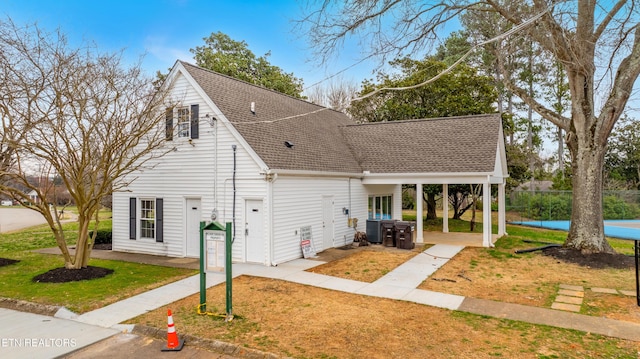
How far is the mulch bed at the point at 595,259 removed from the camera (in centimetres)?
1102

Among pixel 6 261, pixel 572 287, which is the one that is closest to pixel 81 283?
pixel 6 261

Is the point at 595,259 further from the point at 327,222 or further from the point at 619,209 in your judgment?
the point at 619,209

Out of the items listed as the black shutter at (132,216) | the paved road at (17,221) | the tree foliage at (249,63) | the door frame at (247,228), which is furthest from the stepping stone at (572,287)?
the paved road at (17,221)

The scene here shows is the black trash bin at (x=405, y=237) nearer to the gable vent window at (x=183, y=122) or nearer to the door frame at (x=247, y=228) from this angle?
the door frame at (x=247, y=228)

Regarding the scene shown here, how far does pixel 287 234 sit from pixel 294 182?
1.68m

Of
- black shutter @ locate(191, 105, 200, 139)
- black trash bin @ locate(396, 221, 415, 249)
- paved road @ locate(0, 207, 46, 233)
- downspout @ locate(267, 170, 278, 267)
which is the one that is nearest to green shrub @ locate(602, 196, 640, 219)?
black trash bin @ locate(396, 221, 415, 249)

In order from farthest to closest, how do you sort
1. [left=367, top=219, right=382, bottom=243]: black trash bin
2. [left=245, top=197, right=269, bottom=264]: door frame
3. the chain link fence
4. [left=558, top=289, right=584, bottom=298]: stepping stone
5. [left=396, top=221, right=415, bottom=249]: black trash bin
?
the chain link fence < [left=367, top=219, right=382, bottom=243]: black trash bin < [left=396, top=221, right=415, bottom=249]: black trash bin < [left=245, top=197, right=269, bottom=264]: door frame < [left=558, top=289, right=584, bottom=298]: stepping stone

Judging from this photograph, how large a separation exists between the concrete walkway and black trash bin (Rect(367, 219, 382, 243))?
441 centimetres

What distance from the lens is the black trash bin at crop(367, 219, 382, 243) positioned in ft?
49.0

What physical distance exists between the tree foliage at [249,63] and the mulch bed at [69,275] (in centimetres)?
2044

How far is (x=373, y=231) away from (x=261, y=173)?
20.5 feet

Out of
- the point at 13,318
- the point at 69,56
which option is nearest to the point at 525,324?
the point at 13,318

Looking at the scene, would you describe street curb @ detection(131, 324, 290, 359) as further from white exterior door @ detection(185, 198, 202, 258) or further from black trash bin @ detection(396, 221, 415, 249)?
black trash bin @ detection(396, 221, 415, 249)

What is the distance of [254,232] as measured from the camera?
1112 centimetres
